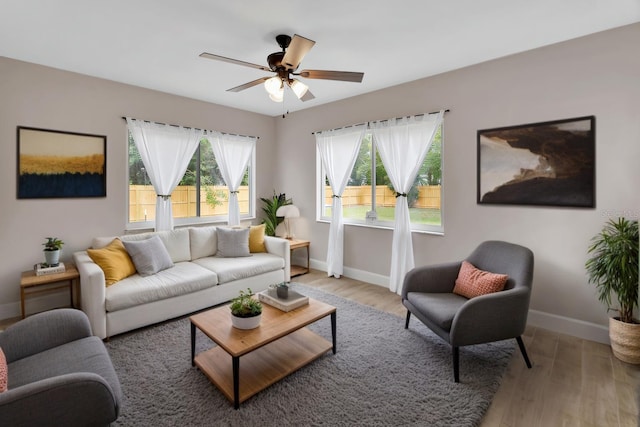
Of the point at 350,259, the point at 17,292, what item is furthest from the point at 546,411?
the point at 17,292

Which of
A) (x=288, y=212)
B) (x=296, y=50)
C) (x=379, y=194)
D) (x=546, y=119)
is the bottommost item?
(x=288, y=212)

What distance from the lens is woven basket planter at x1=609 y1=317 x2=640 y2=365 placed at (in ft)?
7.81

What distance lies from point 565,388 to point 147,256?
3.91 m

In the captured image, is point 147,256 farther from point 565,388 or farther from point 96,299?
point 565,388

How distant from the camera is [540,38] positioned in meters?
2.79

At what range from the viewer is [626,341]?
2.41 m

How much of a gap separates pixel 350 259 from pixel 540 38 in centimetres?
338

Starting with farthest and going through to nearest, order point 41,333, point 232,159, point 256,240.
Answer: point 232,159
point 256,240
point 41,333

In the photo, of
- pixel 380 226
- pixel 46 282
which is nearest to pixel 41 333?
pixel 46 282

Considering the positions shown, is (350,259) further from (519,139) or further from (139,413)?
(139,413)

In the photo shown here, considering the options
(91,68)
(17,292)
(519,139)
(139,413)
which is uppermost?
(91,68)

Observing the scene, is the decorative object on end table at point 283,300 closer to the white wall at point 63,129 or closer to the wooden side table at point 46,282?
the wooden side table at point 46,282

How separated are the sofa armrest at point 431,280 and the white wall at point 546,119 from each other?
0.76 m

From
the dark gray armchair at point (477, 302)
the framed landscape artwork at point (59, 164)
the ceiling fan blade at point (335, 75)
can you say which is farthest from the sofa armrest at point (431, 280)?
the framed landscape artwork at point (59, 164)
